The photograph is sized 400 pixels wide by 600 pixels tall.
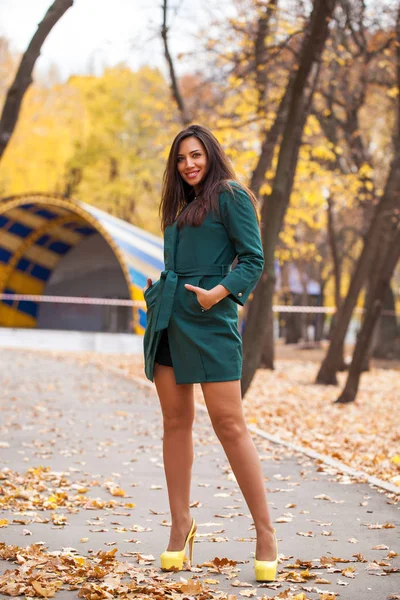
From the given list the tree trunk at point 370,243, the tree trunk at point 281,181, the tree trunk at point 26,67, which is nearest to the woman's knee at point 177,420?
the tree trunk at point 26,67

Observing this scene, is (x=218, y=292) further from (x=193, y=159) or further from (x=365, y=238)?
(x=365, y=238)

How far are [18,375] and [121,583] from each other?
12.8 m

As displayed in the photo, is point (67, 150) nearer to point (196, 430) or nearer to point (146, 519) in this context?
point (196, 430)

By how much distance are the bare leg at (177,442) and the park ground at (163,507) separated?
227mm

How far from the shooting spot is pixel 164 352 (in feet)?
14.6

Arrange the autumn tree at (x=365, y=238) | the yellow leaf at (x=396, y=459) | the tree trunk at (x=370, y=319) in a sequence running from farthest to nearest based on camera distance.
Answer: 1. the autumn tree at (x=365, y=238)
2. the tree trunk at (x=370, y=319)
3. the yellow leaf at (x=396, y=459)

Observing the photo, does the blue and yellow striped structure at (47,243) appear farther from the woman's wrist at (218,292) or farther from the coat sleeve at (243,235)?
the woman's wrist at (218,292)

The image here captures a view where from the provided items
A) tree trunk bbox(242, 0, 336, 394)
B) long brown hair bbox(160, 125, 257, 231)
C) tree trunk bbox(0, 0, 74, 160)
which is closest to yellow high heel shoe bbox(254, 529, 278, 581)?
long brown hair bbox(160, 125, 257, 231)

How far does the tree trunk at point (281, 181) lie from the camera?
35.0 feet

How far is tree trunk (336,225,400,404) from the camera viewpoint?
13.7m

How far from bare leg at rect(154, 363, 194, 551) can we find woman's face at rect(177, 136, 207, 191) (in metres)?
0.90

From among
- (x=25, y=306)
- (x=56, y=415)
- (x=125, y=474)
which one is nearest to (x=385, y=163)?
(x=25, y=306)

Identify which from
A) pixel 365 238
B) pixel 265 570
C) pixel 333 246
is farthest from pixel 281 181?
pixel 333 246

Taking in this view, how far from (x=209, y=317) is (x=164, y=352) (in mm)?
294
